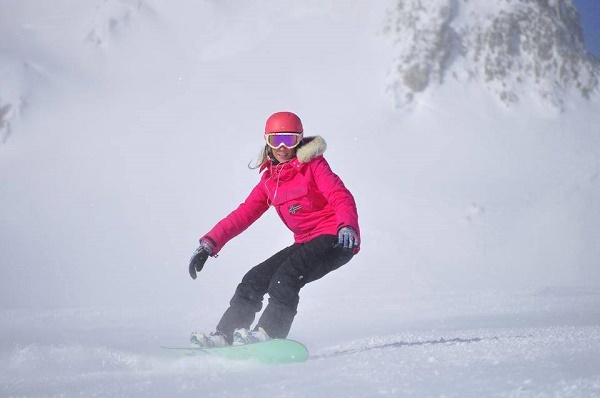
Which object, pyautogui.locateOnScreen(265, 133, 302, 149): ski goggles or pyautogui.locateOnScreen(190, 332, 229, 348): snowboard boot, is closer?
pyautogui.locateOnScreen(190, 332, 229, 348): snowboard boot

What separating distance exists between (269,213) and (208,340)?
1524 cm

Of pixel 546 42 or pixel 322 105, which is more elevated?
pixel 546 42

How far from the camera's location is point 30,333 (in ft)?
21.2

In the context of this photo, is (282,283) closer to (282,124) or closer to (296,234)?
(296,234)

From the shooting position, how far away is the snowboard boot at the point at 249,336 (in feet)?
13.3

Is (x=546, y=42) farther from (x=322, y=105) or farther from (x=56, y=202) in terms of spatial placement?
(x=56, y=202)

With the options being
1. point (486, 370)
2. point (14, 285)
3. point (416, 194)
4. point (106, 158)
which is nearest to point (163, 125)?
point (106, 158)

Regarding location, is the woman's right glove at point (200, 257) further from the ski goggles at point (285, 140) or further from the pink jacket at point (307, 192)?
the ski goggles at point (285, 140)

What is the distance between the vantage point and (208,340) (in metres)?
4.26

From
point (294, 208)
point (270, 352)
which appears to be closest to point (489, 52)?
point (294, 208)

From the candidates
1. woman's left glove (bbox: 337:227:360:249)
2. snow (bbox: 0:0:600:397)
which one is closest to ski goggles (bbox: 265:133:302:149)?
woman's left glove (bbox: 337:227:360:249)

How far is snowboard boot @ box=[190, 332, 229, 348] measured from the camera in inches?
166

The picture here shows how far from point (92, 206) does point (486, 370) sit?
56.9 feet

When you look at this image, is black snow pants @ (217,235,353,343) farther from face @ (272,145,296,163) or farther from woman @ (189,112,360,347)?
face @ (272,145,296,163)
